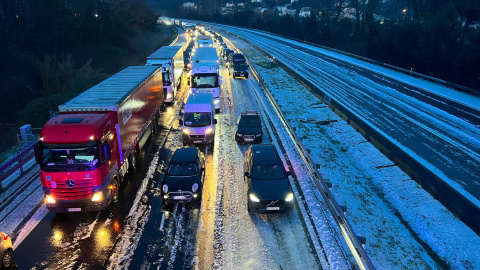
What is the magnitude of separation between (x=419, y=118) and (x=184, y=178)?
1870cm

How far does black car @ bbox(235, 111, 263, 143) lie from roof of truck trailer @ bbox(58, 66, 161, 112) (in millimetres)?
6222

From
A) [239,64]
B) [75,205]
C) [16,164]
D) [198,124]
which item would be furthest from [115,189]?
[239,64]

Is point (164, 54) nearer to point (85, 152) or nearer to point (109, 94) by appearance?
point (109, 94)

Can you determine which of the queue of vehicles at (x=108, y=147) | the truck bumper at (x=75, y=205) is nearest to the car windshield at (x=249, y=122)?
the queue of vehicles at (x=108, y=147)

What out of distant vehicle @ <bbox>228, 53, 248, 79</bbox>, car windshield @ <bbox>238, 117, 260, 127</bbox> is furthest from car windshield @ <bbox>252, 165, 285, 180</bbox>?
distant vehicle @ <bbox>228, 53, 248, 79</bbox>

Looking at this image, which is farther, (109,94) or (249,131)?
(249,131)

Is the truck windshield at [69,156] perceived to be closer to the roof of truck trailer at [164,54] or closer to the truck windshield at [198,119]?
the truck windshield at [198,119]

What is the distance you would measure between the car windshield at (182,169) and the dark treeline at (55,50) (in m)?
17.4

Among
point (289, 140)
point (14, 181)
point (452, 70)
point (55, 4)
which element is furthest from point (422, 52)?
point (55, 4)

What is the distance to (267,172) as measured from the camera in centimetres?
1390

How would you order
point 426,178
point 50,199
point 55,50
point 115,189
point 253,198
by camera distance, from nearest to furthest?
point 50,199
point 253,198
point 115,189
point 426,178
point 55,50

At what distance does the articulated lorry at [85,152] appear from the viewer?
38.5ft

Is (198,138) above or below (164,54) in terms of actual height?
below

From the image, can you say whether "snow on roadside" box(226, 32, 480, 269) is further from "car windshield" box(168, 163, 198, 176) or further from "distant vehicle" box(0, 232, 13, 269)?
"distant vehicle" box(0, 232, 13, 269)
